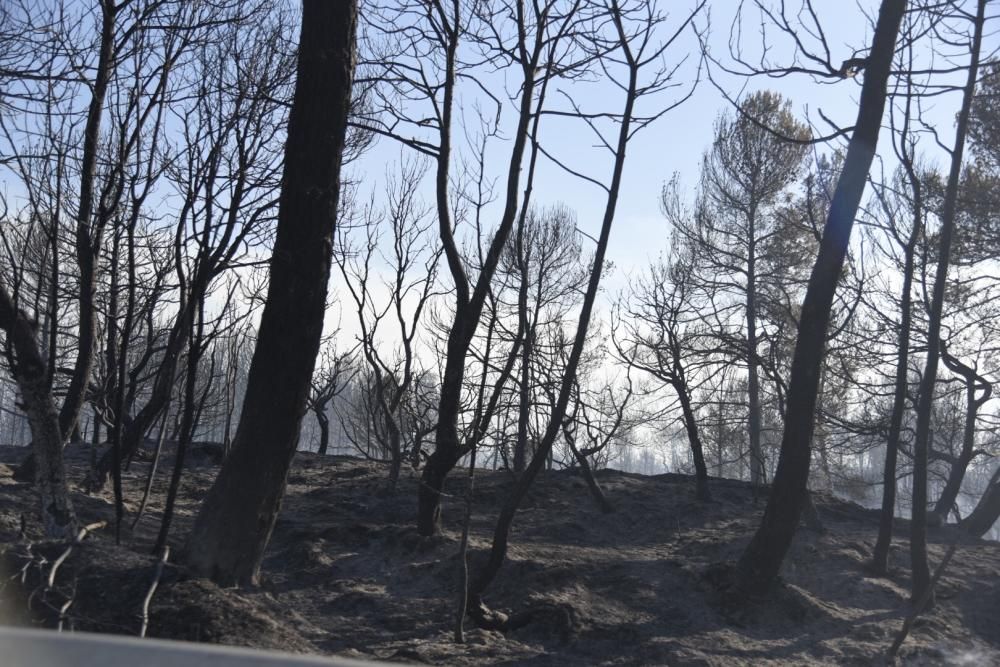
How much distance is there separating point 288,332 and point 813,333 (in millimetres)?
4203

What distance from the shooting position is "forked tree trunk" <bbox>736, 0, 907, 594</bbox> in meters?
6.89

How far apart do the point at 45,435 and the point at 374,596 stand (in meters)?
2.53

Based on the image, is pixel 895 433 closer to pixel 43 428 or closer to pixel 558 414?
pixel 558 414

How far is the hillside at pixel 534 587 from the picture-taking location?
4281 millimetres

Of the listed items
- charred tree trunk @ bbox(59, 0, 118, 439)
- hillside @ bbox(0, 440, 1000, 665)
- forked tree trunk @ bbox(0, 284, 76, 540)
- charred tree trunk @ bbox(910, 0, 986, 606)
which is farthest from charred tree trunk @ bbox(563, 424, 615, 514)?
forked tree trunk @ bbox(0, 284, 76, 540)

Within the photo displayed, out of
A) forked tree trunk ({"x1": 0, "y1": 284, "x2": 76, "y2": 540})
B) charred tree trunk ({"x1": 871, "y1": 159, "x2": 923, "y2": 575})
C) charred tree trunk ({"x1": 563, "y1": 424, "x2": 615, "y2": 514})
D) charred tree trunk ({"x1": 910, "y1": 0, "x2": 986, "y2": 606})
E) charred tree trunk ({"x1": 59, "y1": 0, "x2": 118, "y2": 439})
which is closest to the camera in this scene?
forked tree trunk ({"x1": 0, "y1": 284, "x2": 76, "y2": 540})

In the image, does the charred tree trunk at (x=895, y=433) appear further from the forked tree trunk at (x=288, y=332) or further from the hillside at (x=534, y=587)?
the forked tree trunk at (x=288, y=332)

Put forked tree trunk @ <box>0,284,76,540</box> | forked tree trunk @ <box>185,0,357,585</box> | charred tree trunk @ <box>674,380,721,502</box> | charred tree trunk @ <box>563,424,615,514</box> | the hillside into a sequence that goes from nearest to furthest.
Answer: the hillside → forked tree trunk @ <box>185,0,357,585</box> → forked tree trunk @ <box>0,284,76,540</box> → charred tree trunk @ <box>563,424,615,514</box> → charred tree trunk @ <box>674,380,721,502</box>

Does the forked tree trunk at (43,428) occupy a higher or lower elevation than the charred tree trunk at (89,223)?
lower

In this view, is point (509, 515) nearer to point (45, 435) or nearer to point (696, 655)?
point (696, 655)

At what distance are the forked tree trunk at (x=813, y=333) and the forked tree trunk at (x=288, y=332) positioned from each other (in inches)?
152

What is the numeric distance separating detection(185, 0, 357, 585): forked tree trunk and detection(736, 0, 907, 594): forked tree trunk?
3.87m

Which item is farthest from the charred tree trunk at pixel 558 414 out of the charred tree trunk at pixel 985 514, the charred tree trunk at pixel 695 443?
the charred tree trunk at pixel 985 514

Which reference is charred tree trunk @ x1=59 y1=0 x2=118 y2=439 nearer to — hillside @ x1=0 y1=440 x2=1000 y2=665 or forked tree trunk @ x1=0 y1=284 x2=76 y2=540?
forked tree trunk @ x1=0 y1=284 x2=76 y2=540
